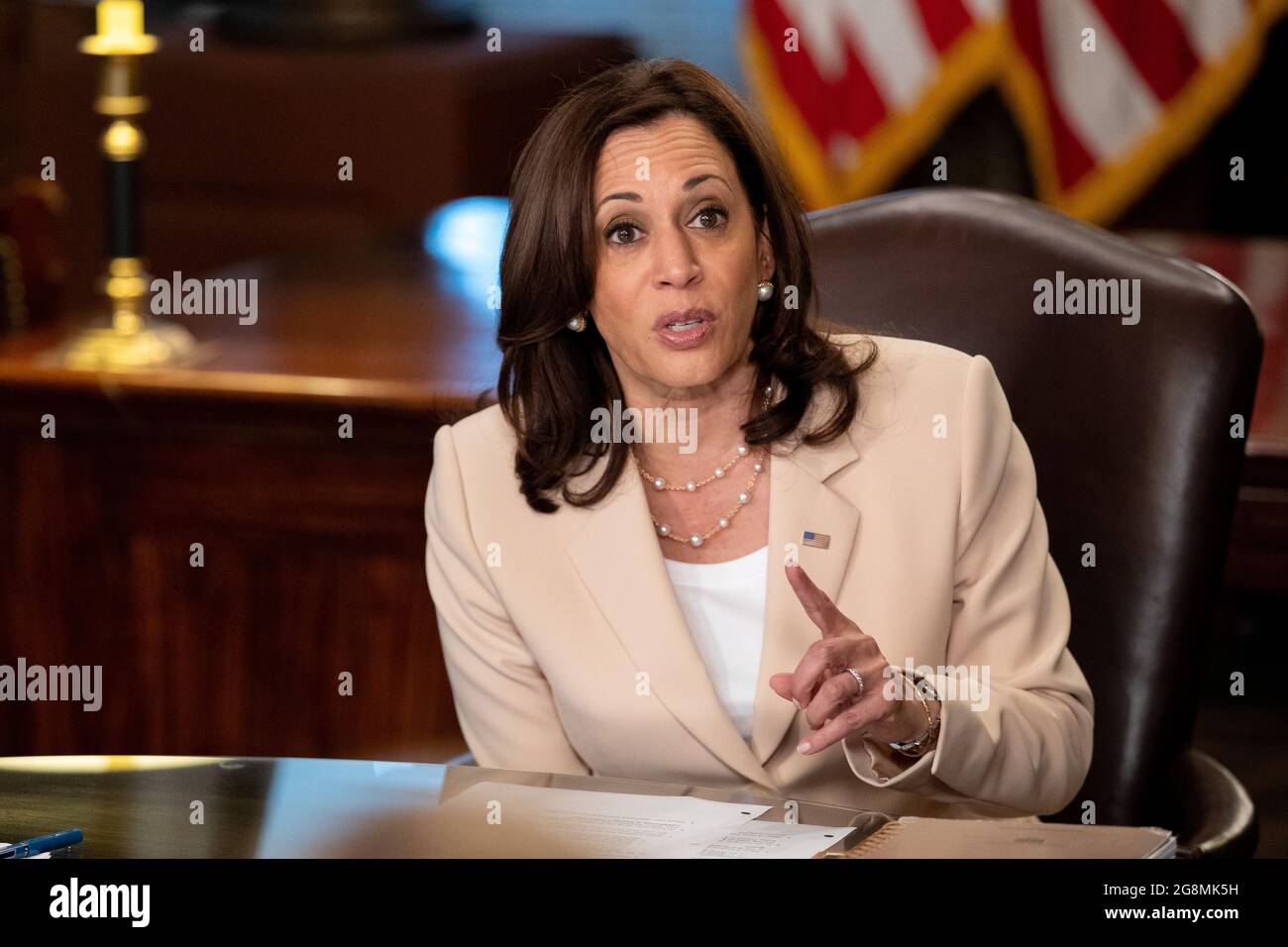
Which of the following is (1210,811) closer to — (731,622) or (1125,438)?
(1125,438)

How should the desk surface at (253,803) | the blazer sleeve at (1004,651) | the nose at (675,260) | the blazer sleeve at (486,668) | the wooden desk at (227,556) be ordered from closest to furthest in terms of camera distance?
the desk surface at (253,803) → the blazer sleeve at (1004,651) → the nose at (675,260) → the blazer sleeve at (486,668) → the wooden desk at (227,556)

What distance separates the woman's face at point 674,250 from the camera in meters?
1.83

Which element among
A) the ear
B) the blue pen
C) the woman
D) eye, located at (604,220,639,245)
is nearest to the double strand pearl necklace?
the woman

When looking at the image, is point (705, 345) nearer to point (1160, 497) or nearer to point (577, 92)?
point (577, 92)

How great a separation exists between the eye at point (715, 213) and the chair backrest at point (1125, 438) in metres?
0.37

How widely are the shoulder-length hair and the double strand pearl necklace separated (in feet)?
0.09

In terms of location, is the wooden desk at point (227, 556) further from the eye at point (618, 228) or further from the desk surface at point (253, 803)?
the desk surface at point (253, 803)

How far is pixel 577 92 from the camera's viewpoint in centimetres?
191

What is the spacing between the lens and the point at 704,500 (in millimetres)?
1979

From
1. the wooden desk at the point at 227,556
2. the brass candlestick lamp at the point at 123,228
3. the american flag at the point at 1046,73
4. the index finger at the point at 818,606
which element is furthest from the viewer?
the american flag at the point at 1046,73

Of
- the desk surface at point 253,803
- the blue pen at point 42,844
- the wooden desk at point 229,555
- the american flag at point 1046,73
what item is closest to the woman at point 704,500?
the desk surface at point 253,803

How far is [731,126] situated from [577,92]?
0.55 ft

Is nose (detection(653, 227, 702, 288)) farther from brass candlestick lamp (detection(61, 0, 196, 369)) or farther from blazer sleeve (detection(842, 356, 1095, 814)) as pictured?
brass candlestick lamp (detection(61, 0, 196, 369))

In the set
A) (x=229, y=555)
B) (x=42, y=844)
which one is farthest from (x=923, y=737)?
(x=229, y=555)
